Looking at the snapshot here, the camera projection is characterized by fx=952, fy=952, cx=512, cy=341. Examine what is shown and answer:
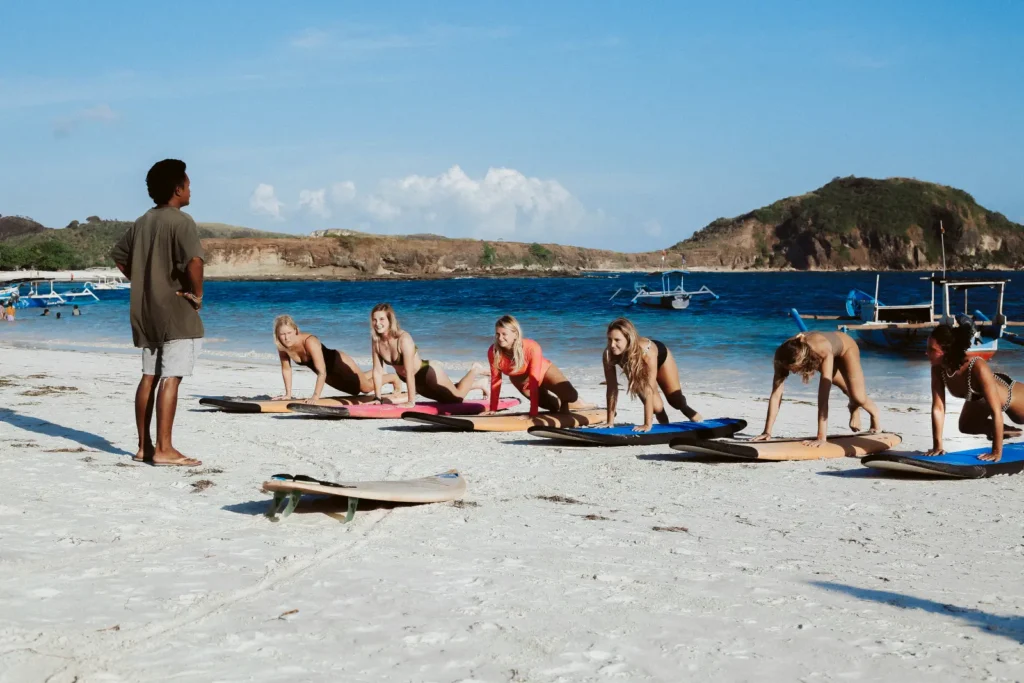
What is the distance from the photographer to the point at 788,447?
7.53 meters

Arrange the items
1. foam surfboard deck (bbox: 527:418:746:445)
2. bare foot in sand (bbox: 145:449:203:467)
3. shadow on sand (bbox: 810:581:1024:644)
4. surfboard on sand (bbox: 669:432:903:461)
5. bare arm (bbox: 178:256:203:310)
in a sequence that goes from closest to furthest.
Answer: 1. shadow on sand (bbox: 810:581:1024:644)
2. bare arm (bbox: 178:256:203:310)
3. bare foot in sand (bbox: 145:449:203:467)
4. surfboard on sand (bbox: 669:432:903:461)
5. foam surfboard deck (bbox: 527:418:746:445)

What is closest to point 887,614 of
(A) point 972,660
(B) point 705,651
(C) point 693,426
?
(A) point 972,660

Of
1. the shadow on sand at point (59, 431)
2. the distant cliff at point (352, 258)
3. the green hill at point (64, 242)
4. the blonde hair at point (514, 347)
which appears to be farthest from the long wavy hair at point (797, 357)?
the distant cliff at point (352, 258)

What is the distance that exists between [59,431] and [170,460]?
217 cm

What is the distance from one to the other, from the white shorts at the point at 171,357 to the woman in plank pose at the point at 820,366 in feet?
14.0

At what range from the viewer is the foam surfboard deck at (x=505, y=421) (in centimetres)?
878

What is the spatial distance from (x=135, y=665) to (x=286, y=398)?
7103 millimetres

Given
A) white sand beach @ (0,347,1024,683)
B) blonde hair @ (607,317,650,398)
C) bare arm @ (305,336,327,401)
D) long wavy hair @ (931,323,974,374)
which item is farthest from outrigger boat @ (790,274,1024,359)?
white sand beach @ (0,347,1024,683)

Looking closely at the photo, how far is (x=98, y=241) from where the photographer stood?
14088 centimetres

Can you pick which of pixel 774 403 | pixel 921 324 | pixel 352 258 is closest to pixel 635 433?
pixel 774 403

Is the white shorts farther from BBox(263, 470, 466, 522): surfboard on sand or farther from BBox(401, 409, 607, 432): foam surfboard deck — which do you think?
BBox(401, 409, 607, 432): foam surfboard deck

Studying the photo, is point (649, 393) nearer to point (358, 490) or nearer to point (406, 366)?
point (406, 366)

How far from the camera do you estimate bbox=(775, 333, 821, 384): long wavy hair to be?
747 centimetres

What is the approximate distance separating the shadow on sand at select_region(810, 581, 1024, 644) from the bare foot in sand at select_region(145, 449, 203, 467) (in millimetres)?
4311
